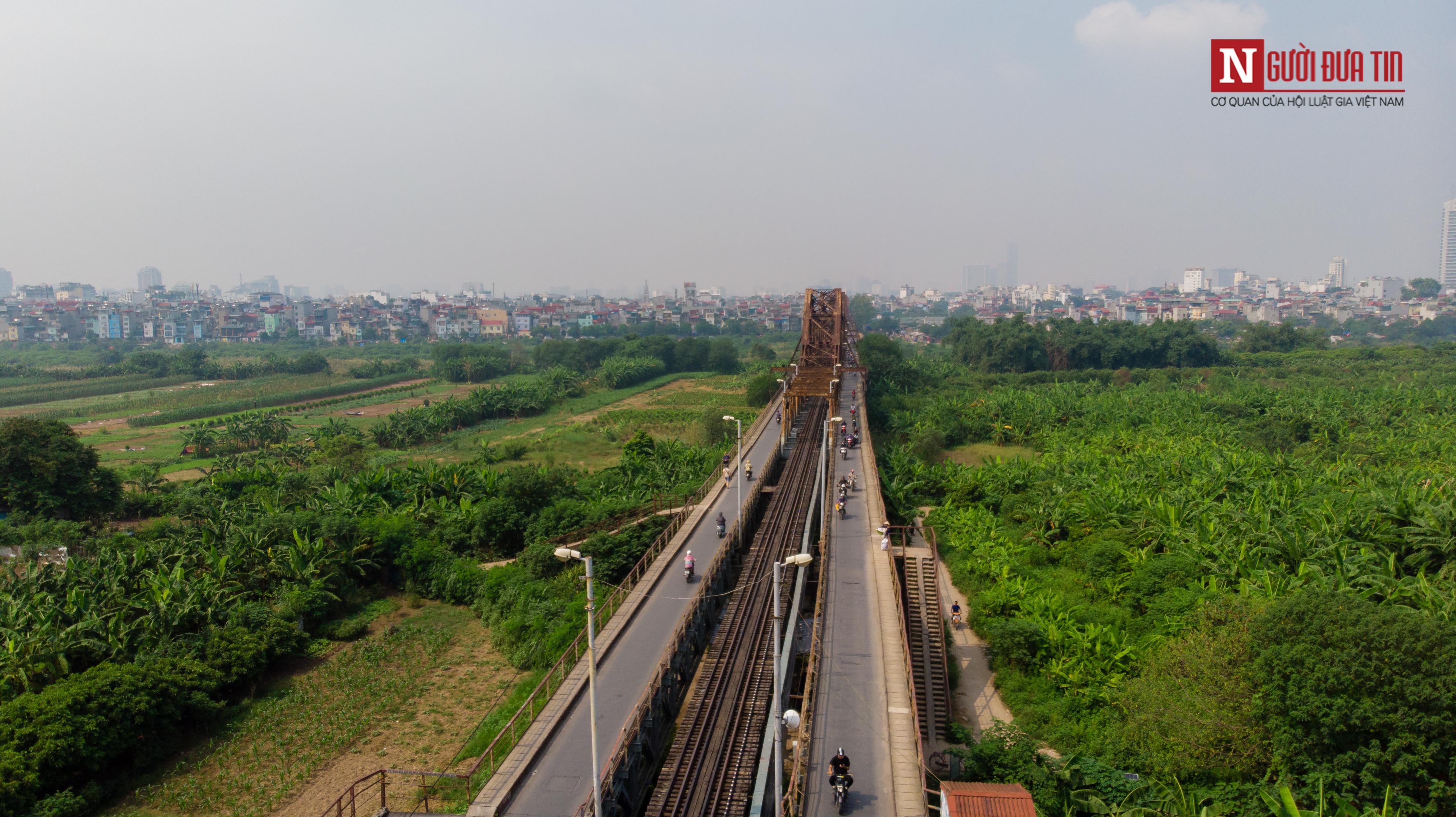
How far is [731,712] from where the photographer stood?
66.3 feet

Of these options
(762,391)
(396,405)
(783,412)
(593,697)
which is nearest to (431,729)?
(593,697)

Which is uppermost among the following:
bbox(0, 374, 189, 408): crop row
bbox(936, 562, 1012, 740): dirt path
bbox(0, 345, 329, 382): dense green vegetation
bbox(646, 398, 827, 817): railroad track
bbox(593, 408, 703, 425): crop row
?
bbox(0, 345, 329, 382): dense green vegetation

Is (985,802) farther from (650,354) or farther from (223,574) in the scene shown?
(650,354)

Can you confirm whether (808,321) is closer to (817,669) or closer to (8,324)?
(817,669)

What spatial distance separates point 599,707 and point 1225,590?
1797 cm

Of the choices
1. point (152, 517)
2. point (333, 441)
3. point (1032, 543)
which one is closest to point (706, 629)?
point (1032, 543)

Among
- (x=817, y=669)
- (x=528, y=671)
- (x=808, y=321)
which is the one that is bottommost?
(x=528, y=671)

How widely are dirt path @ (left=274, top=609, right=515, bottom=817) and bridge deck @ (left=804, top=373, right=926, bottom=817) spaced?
10.3 meters

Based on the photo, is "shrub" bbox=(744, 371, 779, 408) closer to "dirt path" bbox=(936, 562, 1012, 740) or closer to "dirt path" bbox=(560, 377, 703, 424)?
"dirt path" bbox=(560, 377, 703, 424)

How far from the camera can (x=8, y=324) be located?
550 ft

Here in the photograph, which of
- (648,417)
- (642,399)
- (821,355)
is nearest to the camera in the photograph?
(821,355)

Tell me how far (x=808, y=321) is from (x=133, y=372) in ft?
296

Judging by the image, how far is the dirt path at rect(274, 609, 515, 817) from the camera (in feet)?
65.6

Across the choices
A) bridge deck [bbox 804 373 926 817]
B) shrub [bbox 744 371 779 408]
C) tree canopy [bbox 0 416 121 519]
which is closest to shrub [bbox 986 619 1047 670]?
bridge deck [bbox 804 373 926 817]
